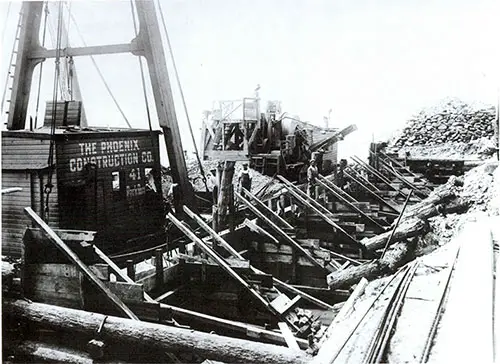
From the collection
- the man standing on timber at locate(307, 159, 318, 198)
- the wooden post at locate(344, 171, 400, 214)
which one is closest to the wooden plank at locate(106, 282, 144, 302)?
the man standing on timber at locate(307, 159, 318, 198)

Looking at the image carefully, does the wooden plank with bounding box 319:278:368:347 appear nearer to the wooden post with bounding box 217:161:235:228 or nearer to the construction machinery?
the wooden post with bounding box 217:161:235:228

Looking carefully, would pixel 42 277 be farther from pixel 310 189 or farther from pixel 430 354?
pixel 310 189

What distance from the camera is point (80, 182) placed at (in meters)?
7.06

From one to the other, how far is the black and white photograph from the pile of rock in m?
0.17

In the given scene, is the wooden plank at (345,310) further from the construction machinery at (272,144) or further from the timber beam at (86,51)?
the construction machinery at (272,144)

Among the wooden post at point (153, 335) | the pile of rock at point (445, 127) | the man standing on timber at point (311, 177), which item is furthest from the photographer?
the man standing on timber at point (311, 177)

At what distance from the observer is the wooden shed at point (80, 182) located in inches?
266

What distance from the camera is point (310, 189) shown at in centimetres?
1027

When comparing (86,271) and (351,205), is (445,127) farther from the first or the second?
(86,271)

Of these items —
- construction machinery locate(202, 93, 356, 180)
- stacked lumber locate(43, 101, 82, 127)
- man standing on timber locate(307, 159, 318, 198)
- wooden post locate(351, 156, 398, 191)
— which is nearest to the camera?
stacked lumber locate(43, 101, 82, 127)

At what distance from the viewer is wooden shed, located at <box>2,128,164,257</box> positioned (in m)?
6.75

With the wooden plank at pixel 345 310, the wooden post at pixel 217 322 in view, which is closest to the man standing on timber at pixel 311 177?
the wooden plank at pixel 345 310

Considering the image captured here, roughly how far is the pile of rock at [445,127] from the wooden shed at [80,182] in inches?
205

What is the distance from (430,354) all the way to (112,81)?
6187mm
